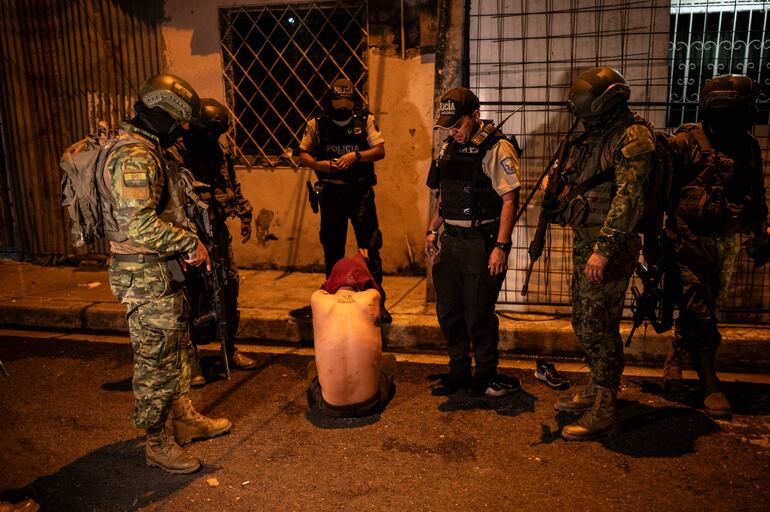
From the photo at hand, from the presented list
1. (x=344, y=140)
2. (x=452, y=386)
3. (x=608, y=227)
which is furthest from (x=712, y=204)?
(x=344, y=140)

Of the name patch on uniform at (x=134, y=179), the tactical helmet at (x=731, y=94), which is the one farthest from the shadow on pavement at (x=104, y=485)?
the tactical helmet at (x=731, y=94)

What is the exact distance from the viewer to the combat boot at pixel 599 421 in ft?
12.5

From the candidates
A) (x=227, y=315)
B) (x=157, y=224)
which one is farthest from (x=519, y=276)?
(x=157, y=224)

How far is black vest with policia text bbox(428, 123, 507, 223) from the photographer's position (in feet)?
13.9

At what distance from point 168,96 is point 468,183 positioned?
193cm

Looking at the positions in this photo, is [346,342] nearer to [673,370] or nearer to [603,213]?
[603,213]

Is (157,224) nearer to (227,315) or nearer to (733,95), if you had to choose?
(227,315)

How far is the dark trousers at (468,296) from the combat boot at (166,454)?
1888 millimetres

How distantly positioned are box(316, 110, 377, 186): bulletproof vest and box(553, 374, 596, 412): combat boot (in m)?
2.58

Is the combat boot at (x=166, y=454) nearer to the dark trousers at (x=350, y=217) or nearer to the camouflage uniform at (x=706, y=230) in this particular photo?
the dark trousers at (x=350, y=217)

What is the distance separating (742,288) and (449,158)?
300 cm

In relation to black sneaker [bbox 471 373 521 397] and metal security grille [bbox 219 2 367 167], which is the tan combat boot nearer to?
black sneaker [bbox 471 373 521 397]

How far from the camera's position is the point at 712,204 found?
3984 millimetres

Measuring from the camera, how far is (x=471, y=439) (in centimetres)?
388
